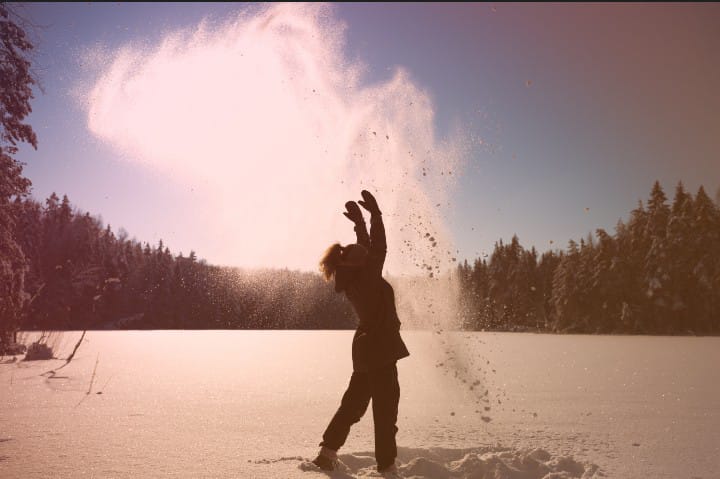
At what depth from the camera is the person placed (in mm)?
5219

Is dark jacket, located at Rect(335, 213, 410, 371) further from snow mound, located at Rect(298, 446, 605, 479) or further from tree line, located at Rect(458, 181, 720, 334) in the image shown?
tree line, located at Rect(458, 181, 720, 334)

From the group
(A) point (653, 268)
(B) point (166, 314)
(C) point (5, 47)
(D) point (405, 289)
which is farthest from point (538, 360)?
(B) point (166, 314)

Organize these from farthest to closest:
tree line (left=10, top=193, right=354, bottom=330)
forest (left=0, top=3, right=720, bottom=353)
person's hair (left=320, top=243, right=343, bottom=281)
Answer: tree line (left=10, top=193, right=354, bottom=330), forest (left=0, top=3, right=720, bottom=353), person's hair (left=320, top=243, right=343, bottom=281)

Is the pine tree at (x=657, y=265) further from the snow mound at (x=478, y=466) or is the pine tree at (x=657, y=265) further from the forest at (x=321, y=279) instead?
the snow mound at (x=478, y=466)

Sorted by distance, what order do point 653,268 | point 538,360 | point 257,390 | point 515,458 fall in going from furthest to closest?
point 653,268 → point 538,360 → point 257,390 → point 515,458

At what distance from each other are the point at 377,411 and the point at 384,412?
3.0 inches

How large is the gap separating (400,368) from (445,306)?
4.46 m

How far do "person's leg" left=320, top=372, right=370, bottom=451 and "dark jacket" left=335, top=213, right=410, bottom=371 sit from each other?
0.63 ft

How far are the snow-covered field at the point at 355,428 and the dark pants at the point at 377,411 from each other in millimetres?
281

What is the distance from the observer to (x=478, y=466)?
205 inches

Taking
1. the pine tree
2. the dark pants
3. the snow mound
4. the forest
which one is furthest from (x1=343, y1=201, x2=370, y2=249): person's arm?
the pine tree

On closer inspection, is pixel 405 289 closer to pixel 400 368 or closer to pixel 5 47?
pixel 400 368

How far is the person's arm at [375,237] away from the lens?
558 centimetres

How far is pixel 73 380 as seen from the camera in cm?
1209
